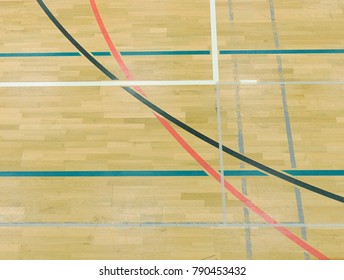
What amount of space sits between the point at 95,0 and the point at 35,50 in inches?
48.7

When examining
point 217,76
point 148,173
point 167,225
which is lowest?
point 167,225

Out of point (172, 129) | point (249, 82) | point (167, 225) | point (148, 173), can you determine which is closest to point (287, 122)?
point (249, 82)

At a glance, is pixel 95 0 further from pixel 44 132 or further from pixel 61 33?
pixel 44 132

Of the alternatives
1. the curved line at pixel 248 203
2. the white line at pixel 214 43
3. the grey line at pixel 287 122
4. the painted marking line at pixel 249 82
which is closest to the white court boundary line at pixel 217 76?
the white line at pixel 214 43

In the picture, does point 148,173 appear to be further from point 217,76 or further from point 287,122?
point 287,122

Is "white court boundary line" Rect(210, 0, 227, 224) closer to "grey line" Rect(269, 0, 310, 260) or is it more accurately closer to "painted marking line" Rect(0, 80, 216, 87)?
"painted marking line" Rect(0, 80, 216, 87)

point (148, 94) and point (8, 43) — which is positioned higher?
point (8, 43)

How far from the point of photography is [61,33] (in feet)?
20.8

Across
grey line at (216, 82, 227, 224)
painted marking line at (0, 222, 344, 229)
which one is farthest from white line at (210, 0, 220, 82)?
painted marking line at (0, 222, 344, 229)

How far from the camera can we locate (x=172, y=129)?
559cm

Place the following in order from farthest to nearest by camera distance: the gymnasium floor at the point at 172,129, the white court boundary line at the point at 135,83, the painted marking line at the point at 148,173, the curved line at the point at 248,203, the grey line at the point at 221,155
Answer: the white court boundary line at the point at 135,83 → the painted marking line at the point at 148,173 → the grey line at the point at 221,155 → the gymnasium floor at the point at 172,129 → the curved line at the point at 248,203

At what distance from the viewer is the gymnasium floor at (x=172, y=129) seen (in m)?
4.95

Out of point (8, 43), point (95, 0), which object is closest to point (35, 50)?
point (8, 43)

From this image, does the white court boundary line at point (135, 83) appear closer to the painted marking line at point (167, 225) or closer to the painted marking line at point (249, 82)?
the painted marking line at point (249, 82)
